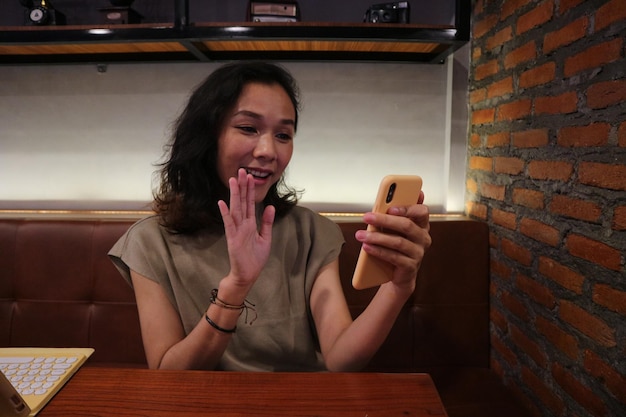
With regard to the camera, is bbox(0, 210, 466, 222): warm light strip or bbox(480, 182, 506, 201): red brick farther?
bbox(0, 210, 466, 222): warm light strip

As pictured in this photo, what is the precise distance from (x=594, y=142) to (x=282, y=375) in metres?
0.92

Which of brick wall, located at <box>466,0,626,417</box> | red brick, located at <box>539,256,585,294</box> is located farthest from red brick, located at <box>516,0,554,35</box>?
red brick, located at <box>539,256,585,294</box>

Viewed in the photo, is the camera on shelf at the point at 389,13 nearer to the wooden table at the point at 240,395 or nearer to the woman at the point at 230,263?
the woman at the point at 230,263

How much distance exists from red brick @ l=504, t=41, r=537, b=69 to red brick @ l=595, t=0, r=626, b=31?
0.30 meters

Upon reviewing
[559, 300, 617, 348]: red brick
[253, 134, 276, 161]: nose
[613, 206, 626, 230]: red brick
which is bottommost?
[559, 300, 617, 348]: red brick

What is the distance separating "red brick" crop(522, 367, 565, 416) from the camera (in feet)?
4.17

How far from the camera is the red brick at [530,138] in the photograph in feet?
4.34

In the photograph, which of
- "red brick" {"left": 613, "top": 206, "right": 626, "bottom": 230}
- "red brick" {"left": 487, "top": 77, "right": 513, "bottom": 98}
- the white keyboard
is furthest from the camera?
"red brick" {"left": 487, "top": 77, "right": 513, "bottom": 98}

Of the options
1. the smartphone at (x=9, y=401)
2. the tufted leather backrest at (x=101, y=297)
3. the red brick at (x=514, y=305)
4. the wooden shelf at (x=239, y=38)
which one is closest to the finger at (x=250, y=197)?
the smartphone at (x=9, y=401)

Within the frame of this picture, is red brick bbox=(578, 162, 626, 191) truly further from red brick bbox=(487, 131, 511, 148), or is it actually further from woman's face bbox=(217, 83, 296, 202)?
woman's face bbox=(217, 83, 296, 202)

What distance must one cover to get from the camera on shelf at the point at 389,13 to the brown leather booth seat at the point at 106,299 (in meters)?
0.76

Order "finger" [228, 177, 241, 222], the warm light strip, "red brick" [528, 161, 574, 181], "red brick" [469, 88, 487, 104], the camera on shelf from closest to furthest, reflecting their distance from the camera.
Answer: "finger" [228, 177, 241, 222] < "red brick" [528, 161, 574, 181] < the camera on shelf < "red brick" [469, 88, 487, 104] < the warm light strip

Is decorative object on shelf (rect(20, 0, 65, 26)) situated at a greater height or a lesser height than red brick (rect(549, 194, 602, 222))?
greater

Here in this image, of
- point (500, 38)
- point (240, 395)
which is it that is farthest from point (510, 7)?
point (240, 395)
